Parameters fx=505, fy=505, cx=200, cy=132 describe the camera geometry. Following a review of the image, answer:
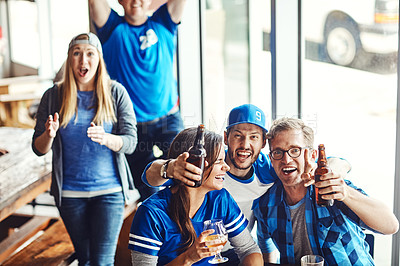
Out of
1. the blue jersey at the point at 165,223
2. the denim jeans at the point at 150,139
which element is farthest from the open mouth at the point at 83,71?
the blue jersey at the point at 165,223

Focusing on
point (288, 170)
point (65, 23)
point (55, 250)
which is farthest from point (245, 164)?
point (55, 250)

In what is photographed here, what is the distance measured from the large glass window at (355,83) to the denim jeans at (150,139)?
692mm

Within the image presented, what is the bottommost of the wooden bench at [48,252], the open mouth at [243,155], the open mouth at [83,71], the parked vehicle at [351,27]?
the wooden bench at [48,252]

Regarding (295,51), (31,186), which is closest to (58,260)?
(31,186)

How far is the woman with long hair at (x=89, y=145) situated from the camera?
255 cm

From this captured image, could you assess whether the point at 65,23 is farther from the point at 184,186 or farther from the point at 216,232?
the point at 216,232

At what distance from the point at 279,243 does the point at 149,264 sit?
2.15ft

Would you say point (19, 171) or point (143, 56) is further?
point (19, 171)

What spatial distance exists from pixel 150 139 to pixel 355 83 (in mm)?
1120

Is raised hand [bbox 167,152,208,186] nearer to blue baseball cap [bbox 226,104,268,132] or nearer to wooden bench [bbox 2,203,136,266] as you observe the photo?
blue baseball cap [bbox 226,104,268,132]

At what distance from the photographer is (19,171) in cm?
295

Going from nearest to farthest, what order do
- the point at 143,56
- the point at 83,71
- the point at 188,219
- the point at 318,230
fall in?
the point at 188,219, the point at 318,230, the point at 83,71, the point at 143,56

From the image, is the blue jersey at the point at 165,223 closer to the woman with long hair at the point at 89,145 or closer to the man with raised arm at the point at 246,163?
the man with raised arm at the point at 246,163

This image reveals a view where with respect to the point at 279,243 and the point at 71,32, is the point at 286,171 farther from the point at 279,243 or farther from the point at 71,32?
the point at 71,32
